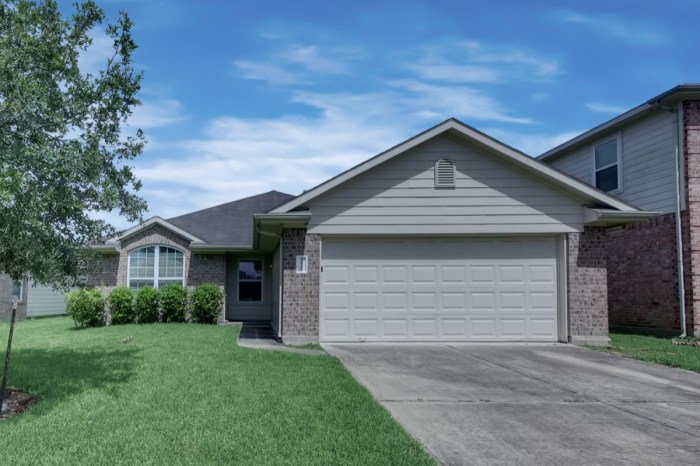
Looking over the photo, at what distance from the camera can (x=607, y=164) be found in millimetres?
17500

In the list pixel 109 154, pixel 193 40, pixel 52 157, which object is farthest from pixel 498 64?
pixel 52 157

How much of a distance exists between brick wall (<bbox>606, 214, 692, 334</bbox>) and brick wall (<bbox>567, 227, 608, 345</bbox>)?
1.97 m

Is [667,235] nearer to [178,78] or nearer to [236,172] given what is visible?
[178,78]

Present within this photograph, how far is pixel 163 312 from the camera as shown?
18406 mm

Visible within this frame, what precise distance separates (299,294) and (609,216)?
7.06 m

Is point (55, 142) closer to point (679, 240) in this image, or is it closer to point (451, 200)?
point (451, 200)

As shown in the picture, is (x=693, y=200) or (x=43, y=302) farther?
(x=43, y=302)

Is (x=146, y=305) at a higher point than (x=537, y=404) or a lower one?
higher

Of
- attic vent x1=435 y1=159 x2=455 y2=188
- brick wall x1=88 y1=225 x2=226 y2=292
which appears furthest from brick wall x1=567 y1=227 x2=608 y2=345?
brick wall x1=88 y1=225 x2=226 y2=292

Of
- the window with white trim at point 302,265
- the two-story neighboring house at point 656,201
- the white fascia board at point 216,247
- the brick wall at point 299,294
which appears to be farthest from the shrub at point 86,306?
the two-story neighboring house at point 656,201

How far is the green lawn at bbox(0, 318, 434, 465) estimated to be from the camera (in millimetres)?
4664

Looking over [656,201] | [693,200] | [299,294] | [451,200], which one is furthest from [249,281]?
[693,200]

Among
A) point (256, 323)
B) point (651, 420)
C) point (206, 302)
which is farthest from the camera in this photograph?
point (256, 323)

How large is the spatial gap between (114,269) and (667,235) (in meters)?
17.8
